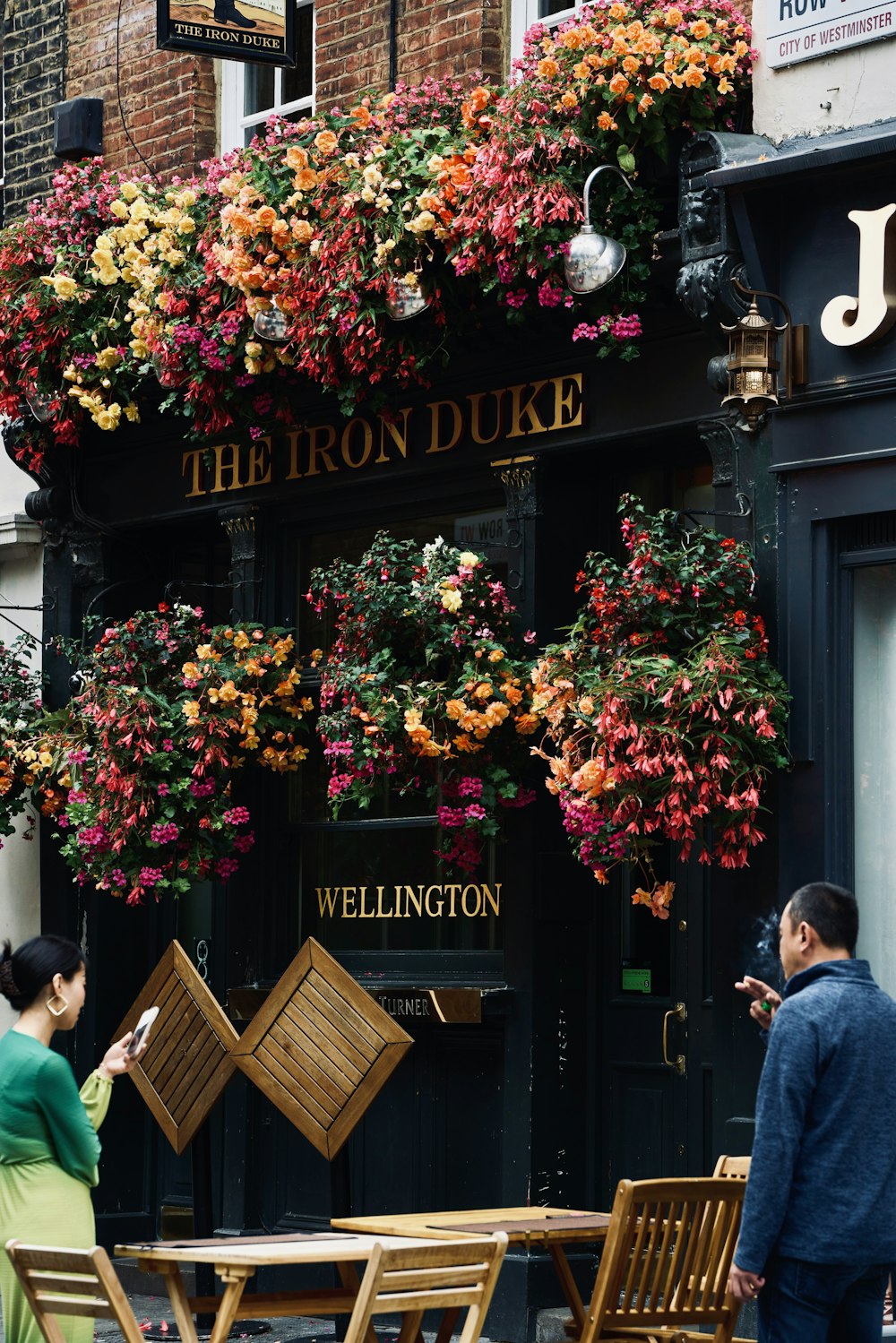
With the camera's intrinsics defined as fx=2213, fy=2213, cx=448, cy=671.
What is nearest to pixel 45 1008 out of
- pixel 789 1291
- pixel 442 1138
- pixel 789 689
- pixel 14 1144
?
pixel 14 1144

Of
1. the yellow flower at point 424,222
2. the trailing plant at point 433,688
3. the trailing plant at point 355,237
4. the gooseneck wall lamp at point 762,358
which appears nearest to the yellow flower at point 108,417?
the trailing plant at point 355,237

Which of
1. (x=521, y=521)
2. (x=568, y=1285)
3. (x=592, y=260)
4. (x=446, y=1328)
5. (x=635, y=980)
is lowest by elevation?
Answer: (x=446, y=1328)

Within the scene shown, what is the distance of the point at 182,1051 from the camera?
9.53m

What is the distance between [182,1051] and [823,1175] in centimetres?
452

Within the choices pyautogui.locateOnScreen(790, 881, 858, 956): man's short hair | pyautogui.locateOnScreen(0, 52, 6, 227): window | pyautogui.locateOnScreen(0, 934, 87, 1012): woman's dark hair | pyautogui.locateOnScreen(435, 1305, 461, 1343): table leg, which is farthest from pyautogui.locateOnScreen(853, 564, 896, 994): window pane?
pyautogui.locateOnScreen(0, 52, 6, 227): window

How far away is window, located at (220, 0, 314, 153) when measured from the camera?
11453 millimetres

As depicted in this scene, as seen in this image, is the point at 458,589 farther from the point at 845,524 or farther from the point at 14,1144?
the point at 14,1144

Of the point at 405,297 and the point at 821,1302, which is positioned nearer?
the point at 821,1302

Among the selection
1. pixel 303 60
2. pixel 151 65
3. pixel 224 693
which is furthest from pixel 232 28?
pixel 224 693

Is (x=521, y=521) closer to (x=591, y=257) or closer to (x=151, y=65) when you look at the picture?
(x=591, y=257)

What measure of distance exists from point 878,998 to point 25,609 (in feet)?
24.3

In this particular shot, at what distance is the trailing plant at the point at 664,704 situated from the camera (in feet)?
26.4

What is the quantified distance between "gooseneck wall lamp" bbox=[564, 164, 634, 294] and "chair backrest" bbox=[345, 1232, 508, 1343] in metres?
4.03

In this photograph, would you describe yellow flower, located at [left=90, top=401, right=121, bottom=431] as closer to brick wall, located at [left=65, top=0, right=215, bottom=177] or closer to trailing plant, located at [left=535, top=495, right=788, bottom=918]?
brick wall, located at [left=65, top=0, right=215, bottom=177]
